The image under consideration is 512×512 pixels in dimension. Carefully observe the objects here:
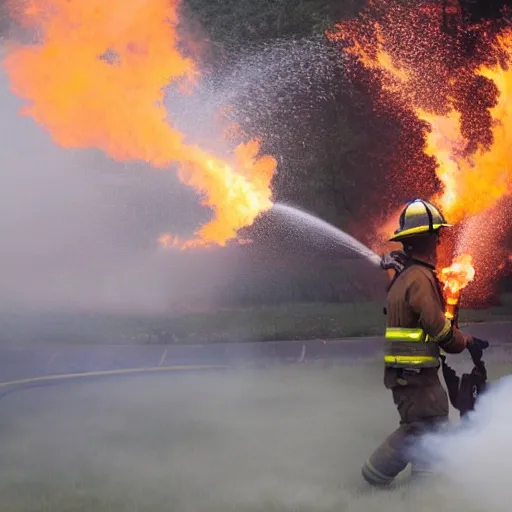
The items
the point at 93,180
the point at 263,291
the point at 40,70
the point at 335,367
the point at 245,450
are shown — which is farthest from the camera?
the point at 93,180

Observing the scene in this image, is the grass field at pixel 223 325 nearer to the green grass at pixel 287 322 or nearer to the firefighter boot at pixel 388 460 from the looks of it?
→ the green grass at pixel 287 322

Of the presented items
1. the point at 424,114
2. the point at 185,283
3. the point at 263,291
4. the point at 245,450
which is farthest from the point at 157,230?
the point at 245,450

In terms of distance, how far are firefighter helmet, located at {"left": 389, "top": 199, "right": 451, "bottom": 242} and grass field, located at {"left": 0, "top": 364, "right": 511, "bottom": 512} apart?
1.39 m

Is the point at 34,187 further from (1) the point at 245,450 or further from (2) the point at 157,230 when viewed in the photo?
(1) the point at 245,450

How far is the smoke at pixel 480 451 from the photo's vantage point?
216 inches

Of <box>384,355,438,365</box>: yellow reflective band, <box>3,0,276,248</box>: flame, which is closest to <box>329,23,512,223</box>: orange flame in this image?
<box>3,0,276,248</box>: flame

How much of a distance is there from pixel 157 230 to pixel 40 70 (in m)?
6.34

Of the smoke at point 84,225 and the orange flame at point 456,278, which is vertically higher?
the smoke at point 84,225

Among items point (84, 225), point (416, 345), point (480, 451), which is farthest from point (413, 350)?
point (84, 225)

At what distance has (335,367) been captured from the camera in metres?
10.8

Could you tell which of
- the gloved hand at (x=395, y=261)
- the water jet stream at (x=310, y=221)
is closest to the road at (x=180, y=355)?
the gloved hand at (x=395, y=261)

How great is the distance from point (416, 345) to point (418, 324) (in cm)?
13

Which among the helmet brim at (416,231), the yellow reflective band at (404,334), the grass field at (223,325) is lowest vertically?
the yellow reflective band at (404,334)

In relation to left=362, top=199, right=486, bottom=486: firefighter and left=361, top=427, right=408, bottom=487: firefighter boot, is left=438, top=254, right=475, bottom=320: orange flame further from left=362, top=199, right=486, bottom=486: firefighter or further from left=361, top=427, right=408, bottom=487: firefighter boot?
left=361, top=427, right=408, bottom=487: firefighter boot
